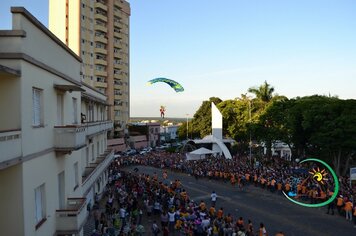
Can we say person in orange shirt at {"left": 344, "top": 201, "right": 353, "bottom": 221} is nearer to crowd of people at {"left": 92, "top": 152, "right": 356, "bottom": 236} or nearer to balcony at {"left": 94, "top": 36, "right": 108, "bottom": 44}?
crowd of people at {"left": 92, "top": 152, "right": 356, "bottom": 236}

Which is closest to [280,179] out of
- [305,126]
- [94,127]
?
[305,126]

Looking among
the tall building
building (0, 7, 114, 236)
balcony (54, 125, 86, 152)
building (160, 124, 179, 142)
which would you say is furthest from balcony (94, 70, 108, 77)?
balcony (54, 125, 86, 152)

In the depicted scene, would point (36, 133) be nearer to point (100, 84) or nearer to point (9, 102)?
point (9, 102)

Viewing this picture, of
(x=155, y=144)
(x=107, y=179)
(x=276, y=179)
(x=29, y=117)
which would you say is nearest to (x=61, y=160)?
(x=29, y=117)

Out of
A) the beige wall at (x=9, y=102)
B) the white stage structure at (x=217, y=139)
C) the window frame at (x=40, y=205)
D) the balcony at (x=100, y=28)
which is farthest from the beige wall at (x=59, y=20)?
the beige wall at (x=9, y=102)

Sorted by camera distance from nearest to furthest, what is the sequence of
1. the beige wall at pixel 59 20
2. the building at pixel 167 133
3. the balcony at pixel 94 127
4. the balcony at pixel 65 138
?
the balcony at pixel 65 138
the balcony at pixel 94 127
the beige wall at pixel 59 20
the building at pixel 167 133

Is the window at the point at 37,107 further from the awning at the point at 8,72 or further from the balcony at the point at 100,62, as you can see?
the balcony at the point at 100,62

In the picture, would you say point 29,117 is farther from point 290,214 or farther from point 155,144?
point 155,144

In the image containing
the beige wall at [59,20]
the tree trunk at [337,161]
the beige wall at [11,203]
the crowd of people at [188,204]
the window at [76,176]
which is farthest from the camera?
the beige wall at [59,20]
